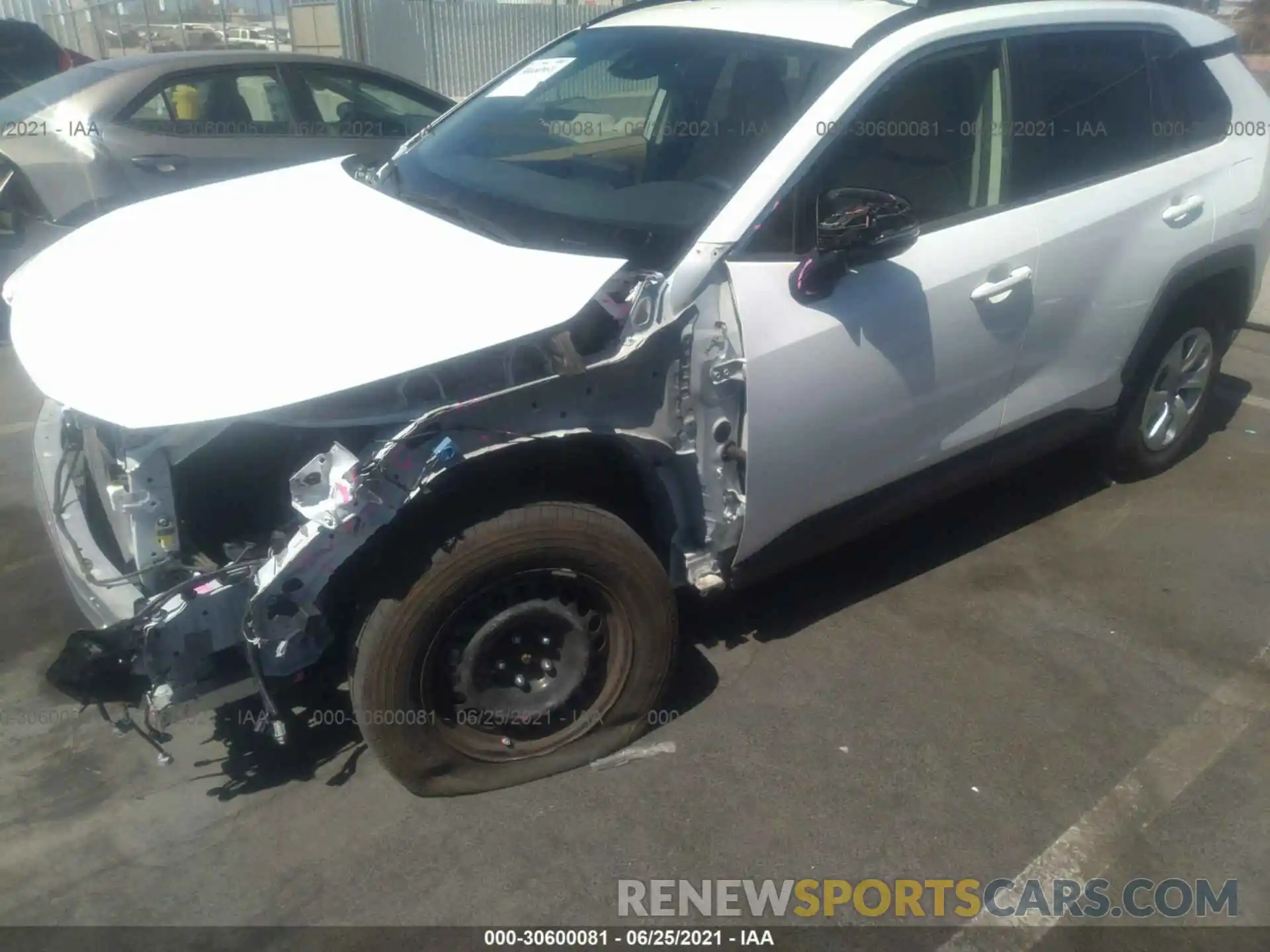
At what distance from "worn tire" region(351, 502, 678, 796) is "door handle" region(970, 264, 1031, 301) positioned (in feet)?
4.28

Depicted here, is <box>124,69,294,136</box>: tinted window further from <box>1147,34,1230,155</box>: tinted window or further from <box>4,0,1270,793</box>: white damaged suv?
<box>1147,34,1230,155</box>: tinted window

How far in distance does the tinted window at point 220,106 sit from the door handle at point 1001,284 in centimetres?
498

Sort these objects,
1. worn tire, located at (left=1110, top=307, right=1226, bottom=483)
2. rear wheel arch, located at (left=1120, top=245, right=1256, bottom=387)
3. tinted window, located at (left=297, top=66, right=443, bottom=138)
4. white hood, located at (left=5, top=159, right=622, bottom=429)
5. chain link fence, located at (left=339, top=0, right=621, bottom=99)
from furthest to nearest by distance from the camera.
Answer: chain link fence, located at (left=339, top=0, right=621, bottom=99) < tinted window, located at (left=297, top=66, right=443, bottom=138) < worn tire, located at (left=1110, top=307, right=1226, bottom=483) < rear wheel arch, located at (left=1120, top=245, right=1256, bottom=387) < white hood, located at (left=5, top=159, right=622, bottom=429)

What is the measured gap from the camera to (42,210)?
5.97 metres

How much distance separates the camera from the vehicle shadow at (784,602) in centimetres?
292

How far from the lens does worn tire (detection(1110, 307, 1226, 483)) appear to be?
406cm

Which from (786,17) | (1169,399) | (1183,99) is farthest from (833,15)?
(1169,399)

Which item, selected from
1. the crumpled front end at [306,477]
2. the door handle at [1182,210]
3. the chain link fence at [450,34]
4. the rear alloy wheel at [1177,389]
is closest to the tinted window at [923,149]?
the crumpled front end at [306,477]

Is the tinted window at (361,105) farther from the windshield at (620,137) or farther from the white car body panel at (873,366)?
the white car body panel at (873,366)

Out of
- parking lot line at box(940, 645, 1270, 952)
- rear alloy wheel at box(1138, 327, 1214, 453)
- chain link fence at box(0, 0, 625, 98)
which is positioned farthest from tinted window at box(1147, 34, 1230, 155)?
chain link fence at box(0, 0, 625, 98)

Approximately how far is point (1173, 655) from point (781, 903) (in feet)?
5.88

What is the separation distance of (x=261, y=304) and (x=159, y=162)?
421cm

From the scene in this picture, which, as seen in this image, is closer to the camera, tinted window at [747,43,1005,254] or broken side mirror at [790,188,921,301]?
broken side mirror at [790,188,921,301]

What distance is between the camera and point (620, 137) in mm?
3426
